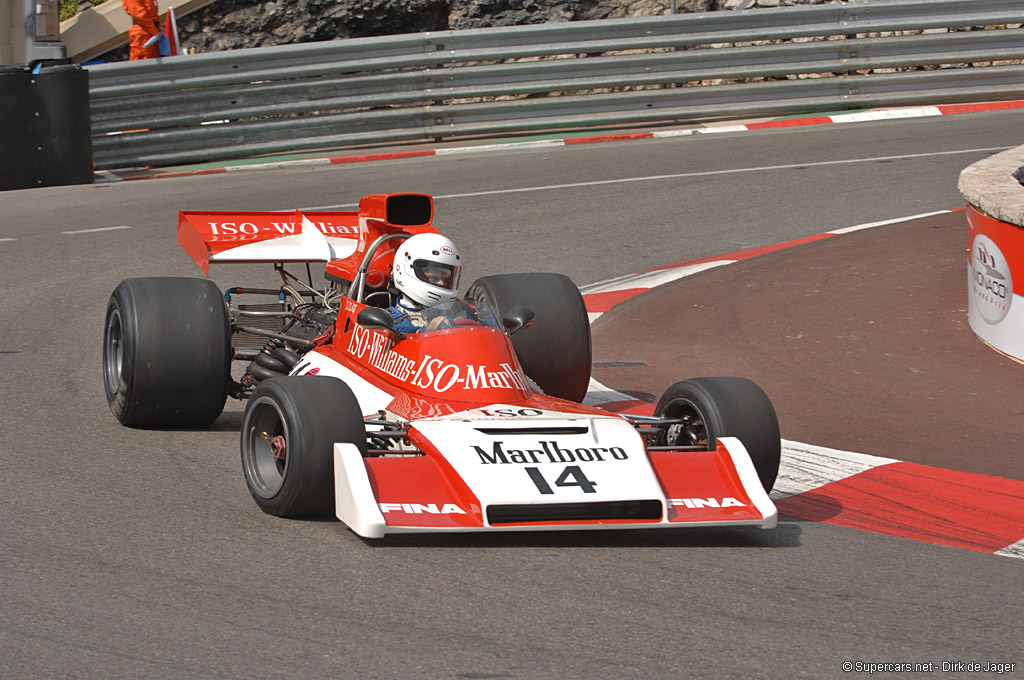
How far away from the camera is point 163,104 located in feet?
53.3

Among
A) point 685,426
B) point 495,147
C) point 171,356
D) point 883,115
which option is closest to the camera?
point 685,426

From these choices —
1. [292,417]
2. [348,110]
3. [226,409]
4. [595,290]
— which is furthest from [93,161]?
[292,417]

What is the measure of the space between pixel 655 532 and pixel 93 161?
12.4 meters

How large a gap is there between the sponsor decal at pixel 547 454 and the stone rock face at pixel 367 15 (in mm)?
16195

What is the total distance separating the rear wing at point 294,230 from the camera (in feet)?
24.1

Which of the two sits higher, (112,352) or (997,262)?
(997,262)

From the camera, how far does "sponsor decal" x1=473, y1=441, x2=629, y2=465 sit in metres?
5.04

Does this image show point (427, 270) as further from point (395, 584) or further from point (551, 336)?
point (395, 584)

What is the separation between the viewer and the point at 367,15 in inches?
820

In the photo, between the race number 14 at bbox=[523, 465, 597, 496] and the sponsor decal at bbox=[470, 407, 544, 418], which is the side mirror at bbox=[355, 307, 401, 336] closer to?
the sponsor decal at bbox=[470, 407, 544, 418]

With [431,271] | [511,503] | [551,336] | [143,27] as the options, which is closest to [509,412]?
[511,503]

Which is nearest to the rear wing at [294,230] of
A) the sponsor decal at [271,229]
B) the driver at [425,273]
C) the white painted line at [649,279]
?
the sponsor decal at [271,229]

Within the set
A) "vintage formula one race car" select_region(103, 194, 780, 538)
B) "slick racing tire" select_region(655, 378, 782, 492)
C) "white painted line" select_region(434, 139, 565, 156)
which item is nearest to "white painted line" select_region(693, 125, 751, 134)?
"white painted line" select_region(434, 139, 565, 156)

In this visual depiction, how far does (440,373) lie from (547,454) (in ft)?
2.98
